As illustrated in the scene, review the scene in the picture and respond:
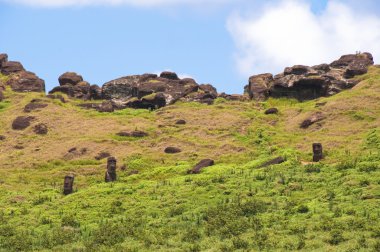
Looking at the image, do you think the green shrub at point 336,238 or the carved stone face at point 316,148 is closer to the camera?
the green shrub at point 336,238

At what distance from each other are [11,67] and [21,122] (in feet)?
92.6

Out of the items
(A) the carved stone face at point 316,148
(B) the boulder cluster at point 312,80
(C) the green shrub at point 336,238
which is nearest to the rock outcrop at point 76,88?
(B) the boulder cluster at point 312,80

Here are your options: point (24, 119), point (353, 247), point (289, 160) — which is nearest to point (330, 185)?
point (289, 160)

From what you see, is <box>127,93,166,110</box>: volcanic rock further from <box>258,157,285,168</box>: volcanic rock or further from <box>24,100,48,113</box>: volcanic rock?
<box>258,157,285,168</box>: volcanic rock

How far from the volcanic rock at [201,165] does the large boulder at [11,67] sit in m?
52.9

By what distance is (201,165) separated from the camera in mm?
45438

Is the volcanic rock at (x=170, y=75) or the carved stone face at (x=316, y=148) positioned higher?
the volcanic rock at (x=170, y=75)

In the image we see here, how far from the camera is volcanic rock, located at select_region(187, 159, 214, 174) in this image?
145 feet

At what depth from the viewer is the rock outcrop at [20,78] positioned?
83875mm

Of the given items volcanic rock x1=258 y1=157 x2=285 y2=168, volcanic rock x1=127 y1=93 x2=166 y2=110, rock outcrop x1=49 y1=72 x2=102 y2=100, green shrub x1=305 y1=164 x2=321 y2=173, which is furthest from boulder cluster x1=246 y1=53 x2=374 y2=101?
green shrub x1=305 y1=164 x2=321 y2=173

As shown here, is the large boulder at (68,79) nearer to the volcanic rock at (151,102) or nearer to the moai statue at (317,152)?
the volcanic rock at (151,102)

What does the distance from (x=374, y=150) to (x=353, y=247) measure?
20.3 metres

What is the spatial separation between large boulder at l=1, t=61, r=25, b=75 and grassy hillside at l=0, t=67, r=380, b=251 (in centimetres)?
2057

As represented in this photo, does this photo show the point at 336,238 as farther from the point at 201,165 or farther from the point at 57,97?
the point at 57,97
